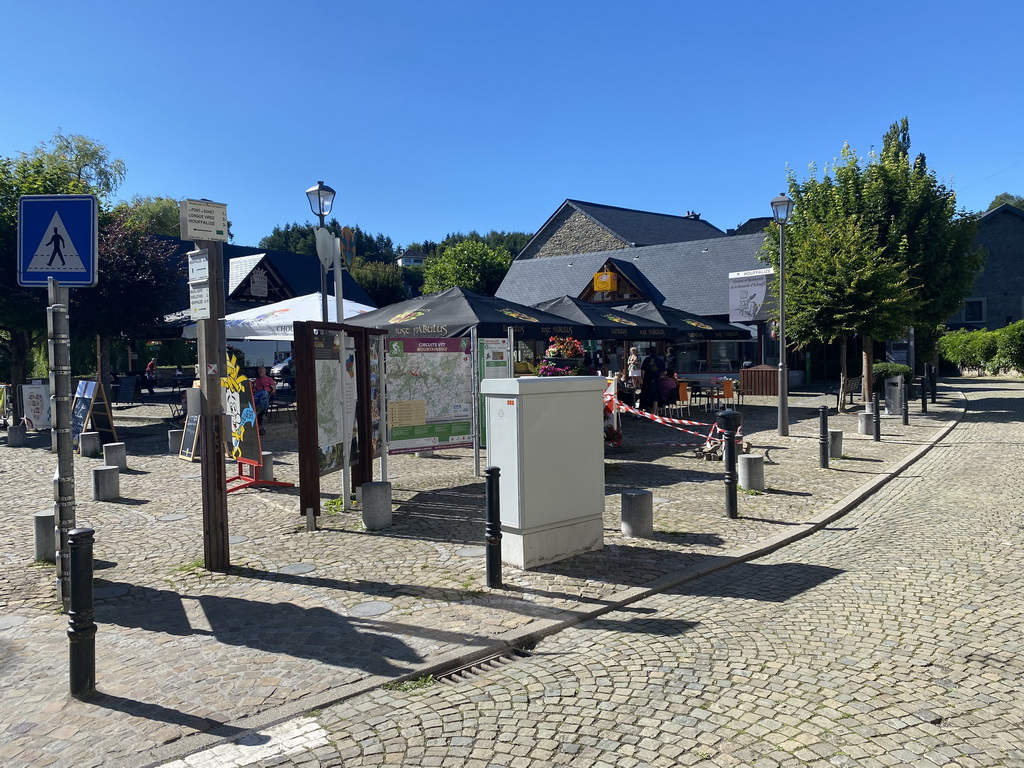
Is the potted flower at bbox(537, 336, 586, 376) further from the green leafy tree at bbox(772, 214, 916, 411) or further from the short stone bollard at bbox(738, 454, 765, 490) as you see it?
the green leafy tree at bbox(772, 214, 916, 411)

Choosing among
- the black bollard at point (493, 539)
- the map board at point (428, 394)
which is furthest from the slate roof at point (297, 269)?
the black bollard at point (493, 539)

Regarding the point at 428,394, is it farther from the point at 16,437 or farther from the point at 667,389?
the point at 16,437

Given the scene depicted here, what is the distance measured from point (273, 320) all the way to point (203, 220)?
981 cm

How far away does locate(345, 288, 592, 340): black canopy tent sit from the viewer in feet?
41.7

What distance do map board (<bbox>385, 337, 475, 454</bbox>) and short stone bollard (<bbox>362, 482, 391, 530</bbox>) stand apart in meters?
1.75

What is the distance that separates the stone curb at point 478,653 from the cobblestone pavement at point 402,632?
15 mm

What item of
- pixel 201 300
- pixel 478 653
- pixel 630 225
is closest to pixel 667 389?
pixel 201 300

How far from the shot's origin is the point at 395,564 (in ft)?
21.5

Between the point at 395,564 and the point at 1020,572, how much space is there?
4978 millimetres

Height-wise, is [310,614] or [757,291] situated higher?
[757,291]

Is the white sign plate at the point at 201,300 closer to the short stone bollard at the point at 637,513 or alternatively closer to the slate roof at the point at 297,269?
the short stone bollard at the point at 637,513

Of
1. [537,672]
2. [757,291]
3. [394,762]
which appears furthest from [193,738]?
[757,291]

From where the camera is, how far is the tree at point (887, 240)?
18859 millimetres

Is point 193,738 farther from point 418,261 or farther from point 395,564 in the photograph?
point 418,261
